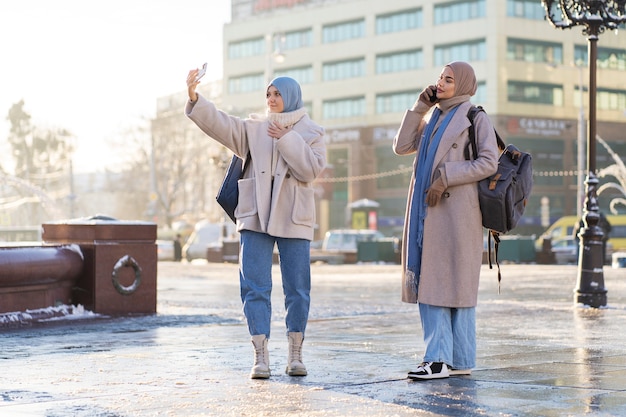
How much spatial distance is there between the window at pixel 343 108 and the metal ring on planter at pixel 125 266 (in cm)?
6866

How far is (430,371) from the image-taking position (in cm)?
654

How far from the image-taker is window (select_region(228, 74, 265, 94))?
8756 centimetres

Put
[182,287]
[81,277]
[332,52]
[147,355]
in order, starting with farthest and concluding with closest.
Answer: [332,52] → [182,287] → [81,277] → [147,355]

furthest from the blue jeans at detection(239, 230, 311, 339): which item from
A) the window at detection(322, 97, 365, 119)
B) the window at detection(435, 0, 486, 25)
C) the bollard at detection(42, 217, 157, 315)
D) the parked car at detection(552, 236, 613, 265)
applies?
the window at detection(322, 97, 365, 119)

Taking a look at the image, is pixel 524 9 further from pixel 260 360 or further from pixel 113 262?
pixel 260 360

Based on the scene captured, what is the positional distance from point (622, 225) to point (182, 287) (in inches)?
1268

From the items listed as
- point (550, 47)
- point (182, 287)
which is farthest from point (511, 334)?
point (550, 47)

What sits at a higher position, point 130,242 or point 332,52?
point 332,52

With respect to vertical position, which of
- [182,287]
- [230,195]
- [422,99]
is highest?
[422,99]

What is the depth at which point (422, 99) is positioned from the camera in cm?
700

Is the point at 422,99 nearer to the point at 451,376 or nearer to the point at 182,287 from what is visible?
the point at 451,376

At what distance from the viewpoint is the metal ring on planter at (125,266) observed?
11.8m

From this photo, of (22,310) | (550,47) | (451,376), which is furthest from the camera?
(550,47)

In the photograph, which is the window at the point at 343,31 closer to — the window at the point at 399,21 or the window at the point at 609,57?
the window at the point at 399,21
